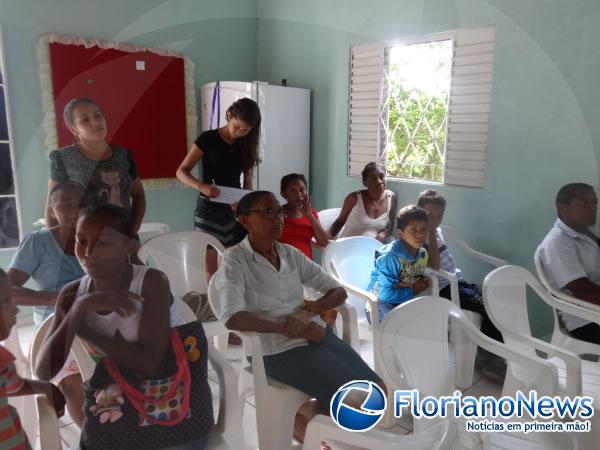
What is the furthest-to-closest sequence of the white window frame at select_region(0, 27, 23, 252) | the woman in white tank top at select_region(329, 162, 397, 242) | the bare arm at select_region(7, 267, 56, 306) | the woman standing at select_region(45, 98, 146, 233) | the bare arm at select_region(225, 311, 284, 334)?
the woman in white tank top at select_region(329, 162, 397, 242) → the white window frame at select_region(0, 27, 23, 252) → the bare arm at select_region(225, 311, 284, 334) → the woman standing at select_region(45, 98, 146, 233) → the bare arm at select_region(7, 267, 56, 306)

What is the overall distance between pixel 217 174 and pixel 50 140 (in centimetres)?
113

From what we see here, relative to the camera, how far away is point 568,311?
1.60 m

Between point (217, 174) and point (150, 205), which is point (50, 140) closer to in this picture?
point (150, 205)

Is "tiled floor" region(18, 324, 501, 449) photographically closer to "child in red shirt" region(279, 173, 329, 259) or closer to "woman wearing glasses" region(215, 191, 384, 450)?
"woman wearing glasses" region(215, 191, 384, 450)

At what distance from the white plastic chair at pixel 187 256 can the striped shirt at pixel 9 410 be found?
0.89 metres

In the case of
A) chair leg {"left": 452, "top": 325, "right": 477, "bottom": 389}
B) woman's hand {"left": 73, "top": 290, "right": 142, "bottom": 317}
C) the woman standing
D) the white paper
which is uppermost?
the woman standing

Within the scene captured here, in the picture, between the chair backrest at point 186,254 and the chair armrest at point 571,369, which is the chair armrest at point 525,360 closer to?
the chair armrest at point 571,369

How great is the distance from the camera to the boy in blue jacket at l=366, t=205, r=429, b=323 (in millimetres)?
1692

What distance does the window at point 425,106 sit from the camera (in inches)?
88.1

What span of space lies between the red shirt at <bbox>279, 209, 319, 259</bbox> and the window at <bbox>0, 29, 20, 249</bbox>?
1416mm

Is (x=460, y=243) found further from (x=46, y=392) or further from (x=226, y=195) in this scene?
(x=46, y=392)

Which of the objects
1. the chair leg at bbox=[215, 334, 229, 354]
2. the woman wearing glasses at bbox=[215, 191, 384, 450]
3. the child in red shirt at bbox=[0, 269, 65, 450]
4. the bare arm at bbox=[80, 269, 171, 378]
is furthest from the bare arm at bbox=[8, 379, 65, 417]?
the chair leg at bbox=[215, 334, 229, 354]

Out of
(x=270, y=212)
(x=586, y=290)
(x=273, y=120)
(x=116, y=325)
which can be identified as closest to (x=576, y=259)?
(x=586, y=290)

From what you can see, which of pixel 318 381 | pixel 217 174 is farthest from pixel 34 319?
pixel 217 174
